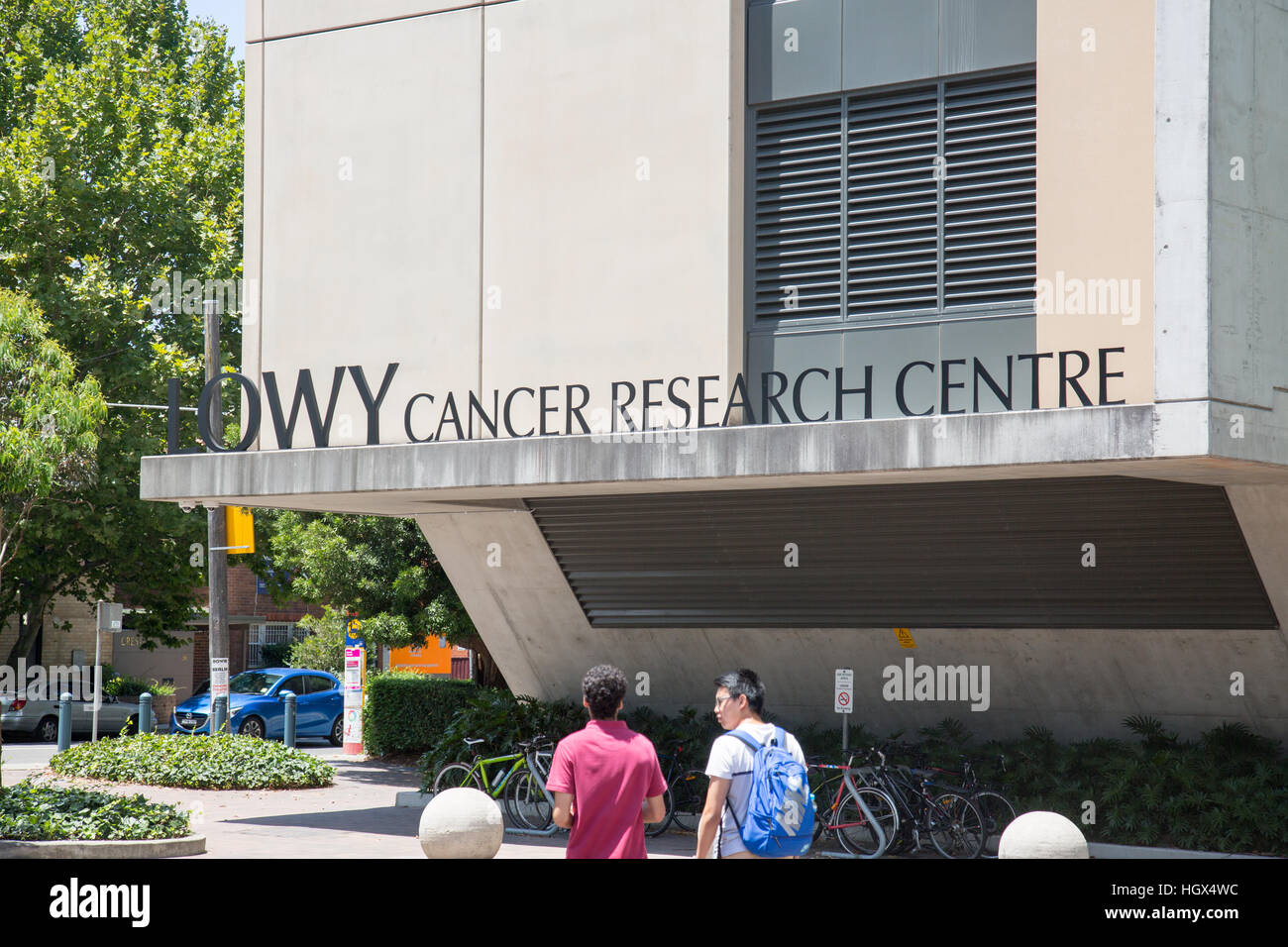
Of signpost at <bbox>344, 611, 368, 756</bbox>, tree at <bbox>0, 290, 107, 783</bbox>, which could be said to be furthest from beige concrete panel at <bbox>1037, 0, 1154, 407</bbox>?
signpost at <bbox>344, 611, 368, 756</bbox>

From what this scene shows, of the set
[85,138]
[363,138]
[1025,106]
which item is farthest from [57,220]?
[1025,106]

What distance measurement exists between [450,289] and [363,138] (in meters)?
2.02

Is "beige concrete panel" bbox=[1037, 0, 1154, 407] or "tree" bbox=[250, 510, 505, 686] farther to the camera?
"tree" bbox=[250, 510, 505, 686]

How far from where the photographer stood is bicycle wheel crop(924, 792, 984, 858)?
1403 cm

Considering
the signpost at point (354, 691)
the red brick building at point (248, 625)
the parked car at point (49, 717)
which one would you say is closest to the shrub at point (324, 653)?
the parked car at point (49, 717)

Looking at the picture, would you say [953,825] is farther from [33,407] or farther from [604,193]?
[33,407]

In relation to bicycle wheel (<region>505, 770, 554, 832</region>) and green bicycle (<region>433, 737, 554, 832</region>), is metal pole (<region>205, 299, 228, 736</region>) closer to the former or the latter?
green bicycle (<region>433, 737, 554, 832</region>)

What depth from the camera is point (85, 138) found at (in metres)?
29.1

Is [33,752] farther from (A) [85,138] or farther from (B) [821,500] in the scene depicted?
(B) [821,500]

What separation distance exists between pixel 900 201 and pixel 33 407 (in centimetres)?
799

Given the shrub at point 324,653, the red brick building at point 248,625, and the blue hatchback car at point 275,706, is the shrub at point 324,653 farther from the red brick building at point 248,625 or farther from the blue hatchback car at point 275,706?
the red brick building at point 248,625

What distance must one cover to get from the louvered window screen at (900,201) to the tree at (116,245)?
55.3 feet

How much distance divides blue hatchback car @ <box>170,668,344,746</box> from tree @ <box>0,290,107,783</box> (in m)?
15.0

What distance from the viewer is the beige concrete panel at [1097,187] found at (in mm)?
12305
